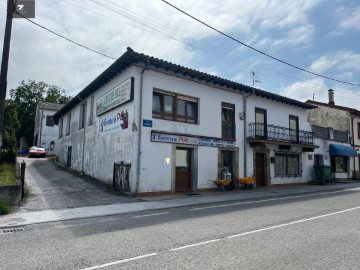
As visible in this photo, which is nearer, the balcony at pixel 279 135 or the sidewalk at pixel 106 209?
the sidewalk at pixel 106 209

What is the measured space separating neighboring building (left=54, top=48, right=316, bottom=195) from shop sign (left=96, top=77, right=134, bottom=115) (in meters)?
0.05

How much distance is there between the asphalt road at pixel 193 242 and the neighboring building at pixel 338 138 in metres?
18.2

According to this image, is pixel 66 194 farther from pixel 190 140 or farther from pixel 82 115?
pixel 82 115

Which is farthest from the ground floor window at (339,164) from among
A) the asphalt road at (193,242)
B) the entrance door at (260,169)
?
the asphalt road at (193,242)

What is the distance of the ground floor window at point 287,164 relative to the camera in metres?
21.3

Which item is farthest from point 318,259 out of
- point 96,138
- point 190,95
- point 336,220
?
point 96,138

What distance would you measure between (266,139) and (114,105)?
9383 mm

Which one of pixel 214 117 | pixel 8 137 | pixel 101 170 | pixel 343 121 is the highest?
pixel 343 121

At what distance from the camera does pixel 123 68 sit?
16.0 m

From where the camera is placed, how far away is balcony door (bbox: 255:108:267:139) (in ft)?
65.2

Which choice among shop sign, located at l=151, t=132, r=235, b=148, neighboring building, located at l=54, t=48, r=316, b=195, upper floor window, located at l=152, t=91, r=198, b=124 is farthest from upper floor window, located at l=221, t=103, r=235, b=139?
upper floor window, located at l=152, t=91, r=198, b=124

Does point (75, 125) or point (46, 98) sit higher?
point (46, 98)

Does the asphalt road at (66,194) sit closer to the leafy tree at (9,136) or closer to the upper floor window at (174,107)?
the leafy tree at (9,136)

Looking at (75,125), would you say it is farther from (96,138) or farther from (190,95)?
(190,95)
